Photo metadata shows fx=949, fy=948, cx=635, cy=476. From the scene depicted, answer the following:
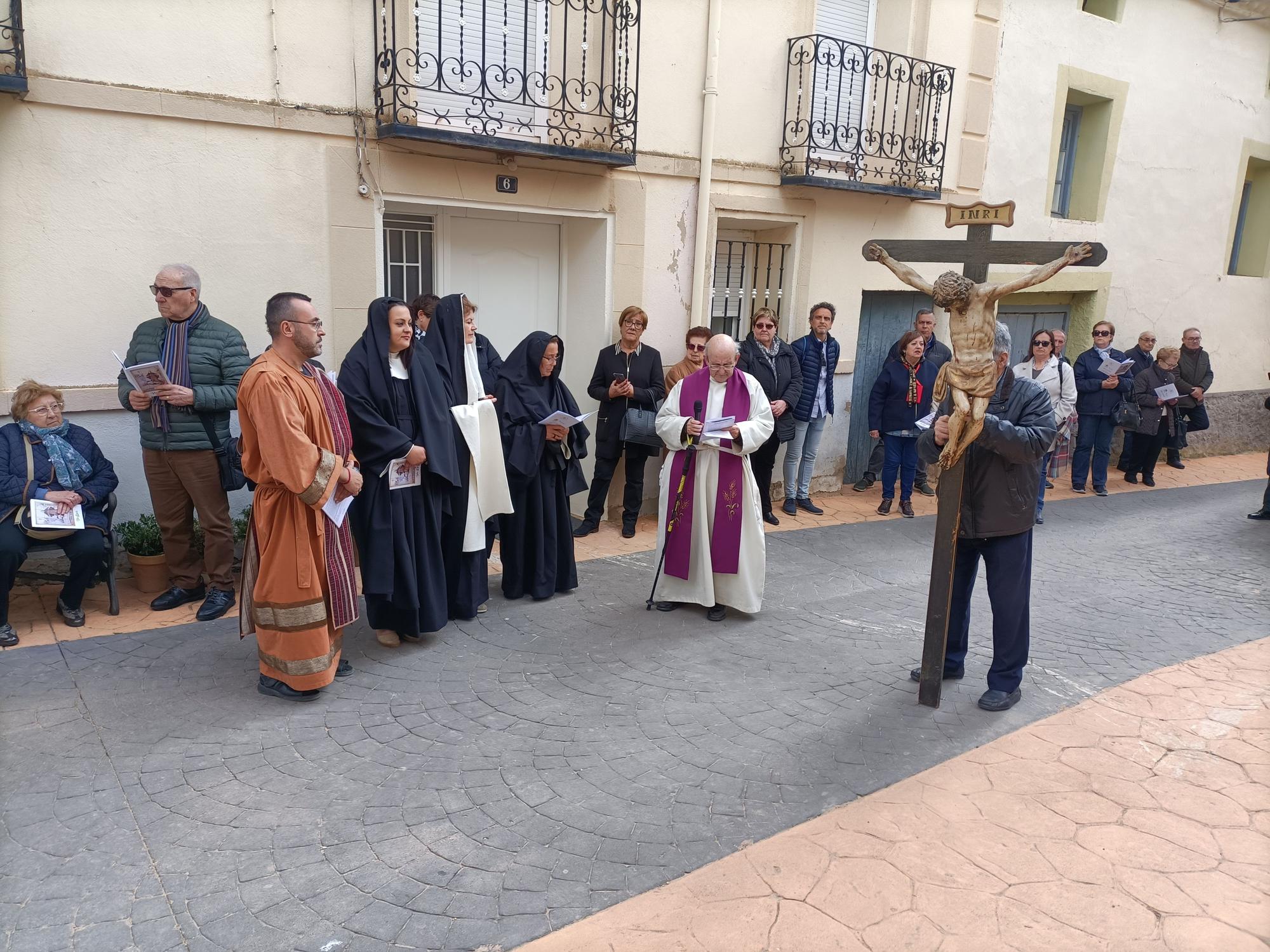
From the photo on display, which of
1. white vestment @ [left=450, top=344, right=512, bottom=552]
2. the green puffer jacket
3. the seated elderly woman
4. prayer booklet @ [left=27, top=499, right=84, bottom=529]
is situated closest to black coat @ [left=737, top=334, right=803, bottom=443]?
white vestment @ [left=450, top=344, right=512, bottom=552]

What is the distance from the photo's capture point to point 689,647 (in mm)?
5660

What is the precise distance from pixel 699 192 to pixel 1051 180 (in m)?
5.33

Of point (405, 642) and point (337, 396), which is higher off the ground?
point (337, 396)

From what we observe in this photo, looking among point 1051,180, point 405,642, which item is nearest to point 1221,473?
point 1051,180

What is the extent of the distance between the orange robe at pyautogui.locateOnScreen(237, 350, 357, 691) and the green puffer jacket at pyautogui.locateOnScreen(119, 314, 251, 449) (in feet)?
4.44

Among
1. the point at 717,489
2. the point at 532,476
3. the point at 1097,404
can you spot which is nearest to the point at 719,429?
the point at 717,489

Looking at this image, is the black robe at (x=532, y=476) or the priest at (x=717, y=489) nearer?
the priest at (x=717, y=489)

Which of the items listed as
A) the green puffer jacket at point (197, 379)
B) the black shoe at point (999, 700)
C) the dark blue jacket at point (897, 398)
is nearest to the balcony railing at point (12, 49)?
the green puffer jacket at point (197, 379)

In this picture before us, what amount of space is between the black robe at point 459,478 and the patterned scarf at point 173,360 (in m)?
1.47

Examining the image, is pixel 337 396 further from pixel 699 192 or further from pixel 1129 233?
pixel 1129 233

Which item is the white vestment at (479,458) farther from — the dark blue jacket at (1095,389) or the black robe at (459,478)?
the dark blue jacket at (1095,389)

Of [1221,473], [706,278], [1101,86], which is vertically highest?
[1101,86]

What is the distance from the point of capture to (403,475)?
534 cm

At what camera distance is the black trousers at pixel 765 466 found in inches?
339
